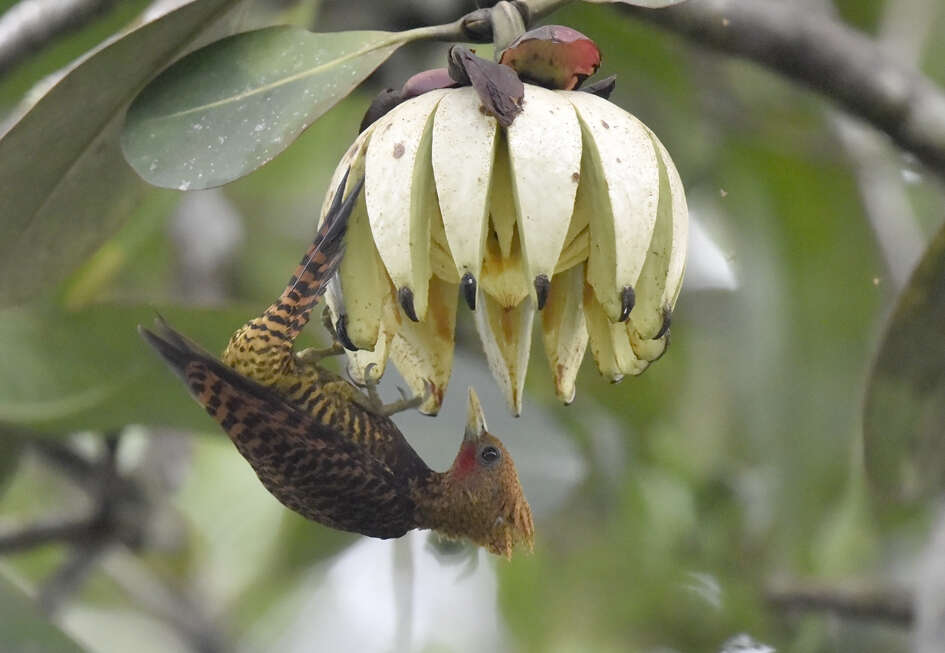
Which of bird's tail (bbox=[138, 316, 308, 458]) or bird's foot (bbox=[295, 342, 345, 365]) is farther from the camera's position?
bird's foot (bbox=[295, 342, 345, 365])

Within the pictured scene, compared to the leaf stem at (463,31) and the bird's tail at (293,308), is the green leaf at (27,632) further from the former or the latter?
the leaf stem at (463,31)

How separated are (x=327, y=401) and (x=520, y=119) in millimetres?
489

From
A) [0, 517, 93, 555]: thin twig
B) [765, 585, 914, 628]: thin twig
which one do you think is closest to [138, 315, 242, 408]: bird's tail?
[0, 517, 93, 555]: thin twig

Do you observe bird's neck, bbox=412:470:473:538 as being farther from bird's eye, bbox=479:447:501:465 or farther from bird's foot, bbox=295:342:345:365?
bird's foot, bbox=295:342:345:365

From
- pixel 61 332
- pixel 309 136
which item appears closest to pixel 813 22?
pixel 61 332

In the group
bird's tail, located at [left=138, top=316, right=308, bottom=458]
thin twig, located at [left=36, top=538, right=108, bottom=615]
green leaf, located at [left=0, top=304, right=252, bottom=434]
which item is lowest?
thin twig, located at [left=36, top=538, right=108, bottom=615]

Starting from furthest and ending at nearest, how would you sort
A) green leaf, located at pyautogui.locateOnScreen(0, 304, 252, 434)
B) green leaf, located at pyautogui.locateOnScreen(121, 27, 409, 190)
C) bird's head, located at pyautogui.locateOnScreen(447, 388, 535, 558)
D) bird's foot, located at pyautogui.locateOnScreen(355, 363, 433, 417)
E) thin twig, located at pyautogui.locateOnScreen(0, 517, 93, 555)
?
1. thin twig, located at pyautogui.locateOnScreen(0, 517, 93, 555)
2. green leaf, located at pyautogui.locateOnScreen(0, 304, 252, 434)
3. bird's head, located at pyautogui.locateOnScreen(447, 388, 535, 558)
4. bird's foot, located at pyautogui.locateOnScreen(355, 363, 433, 417)
5. green leaf, located at pyautogui.locateOnScreen(121, 27, 409, 190)

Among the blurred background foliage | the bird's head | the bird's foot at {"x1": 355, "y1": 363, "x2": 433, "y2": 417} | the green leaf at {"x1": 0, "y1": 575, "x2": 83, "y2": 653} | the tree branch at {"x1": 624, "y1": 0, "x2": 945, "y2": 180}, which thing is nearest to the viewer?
the bird's foot at {"x1": 355, "y1": 363, "x2": 433, "y2": 417}

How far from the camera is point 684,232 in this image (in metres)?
1.38

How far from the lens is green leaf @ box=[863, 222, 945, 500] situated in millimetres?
1792

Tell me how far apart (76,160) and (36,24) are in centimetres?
50

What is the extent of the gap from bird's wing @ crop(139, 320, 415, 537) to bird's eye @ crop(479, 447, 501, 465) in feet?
0.44

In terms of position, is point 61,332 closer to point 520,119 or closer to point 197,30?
point 197,30

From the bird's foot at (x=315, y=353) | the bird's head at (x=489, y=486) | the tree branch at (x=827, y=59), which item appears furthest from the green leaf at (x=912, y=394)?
the bird's foot at (x=315, y=353)
